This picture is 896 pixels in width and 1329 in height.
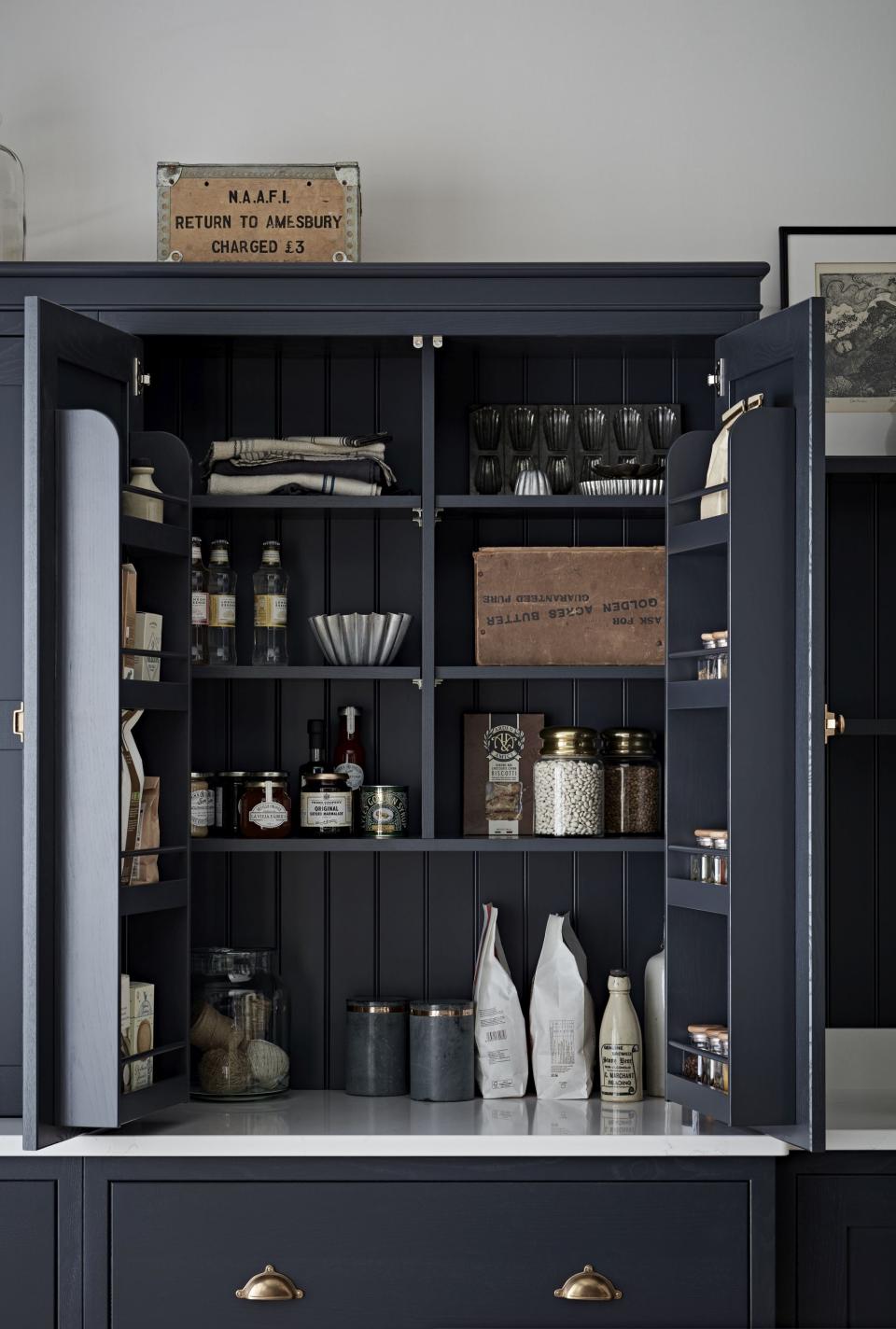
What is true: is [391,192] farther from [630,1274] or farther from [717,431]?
[630,1274]

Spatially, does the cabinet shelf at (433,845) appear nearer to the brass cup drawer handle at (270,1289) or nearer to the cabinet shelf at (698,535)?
the cabinet shelf at (698,535)

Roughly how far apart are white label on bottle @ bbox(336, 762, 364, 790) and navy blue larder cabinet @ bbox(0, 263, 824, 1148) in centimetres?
8

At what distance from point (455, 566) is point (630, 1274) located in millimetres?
1326

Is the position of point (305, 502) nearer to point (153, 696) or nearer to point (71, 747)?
point (153, 696)

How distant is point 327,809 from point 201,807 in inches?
9.4

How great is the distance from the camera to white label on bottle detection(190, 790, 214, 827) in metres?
2.51

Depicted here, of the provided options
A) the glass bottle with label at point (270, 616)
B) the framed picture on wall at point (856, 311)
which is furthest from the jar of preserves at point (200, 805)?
the framed picture on wall at point (856, 311)

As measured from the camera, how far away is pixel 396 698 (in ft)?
8.85

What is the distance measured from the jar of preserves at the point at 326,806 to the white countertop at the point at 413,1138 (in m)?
0.50

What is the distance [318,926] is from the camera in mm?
2654

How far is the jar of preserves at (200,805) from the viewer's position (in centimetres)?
251

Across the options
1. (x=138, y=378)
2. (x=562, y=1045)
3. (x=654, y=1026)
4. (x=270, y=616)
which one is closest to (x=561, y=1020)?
(x=562, y=1045)

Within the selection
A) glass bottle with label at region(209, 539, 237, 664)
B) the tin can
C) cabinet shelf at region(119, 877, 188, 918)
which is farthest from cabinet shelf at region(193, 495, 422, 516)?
cabinet shelf at region(119, 877, 188, 918)

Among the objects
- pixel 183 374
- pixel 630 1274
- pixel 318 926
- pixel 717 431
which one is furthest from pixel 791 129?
pixel 630 1274
